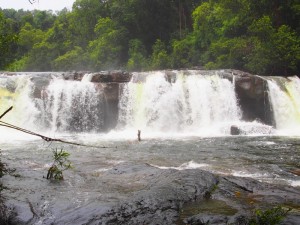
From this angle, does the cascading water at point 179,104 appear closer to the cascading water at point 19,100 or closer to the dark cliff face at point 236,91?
the dark cliff face at point 236,91

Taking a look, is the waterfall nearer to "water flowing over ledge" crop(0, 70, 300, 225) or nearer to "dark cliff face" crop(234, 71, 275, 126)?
"water flowing over ledge" crop(0, 70, 300, 225)

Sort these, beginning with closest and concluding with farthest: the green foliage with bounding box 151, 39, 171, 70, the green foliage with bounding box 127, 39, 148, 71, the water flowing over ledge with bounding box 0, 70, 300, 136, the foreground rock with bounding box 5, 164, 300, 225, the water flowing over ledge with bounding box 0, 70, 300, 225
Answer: the foreground rock with bounding box 5, 164, 300, 225 < the water flowing over ledge with bounding box 0, 70, 300, 225 < the water flowing over ledge with bounding box 0, 70, 300, 136 < the green foliage with bounding box 151, 39, 171, 70 < the green foliage with bounding box 127, 39, 148, 71

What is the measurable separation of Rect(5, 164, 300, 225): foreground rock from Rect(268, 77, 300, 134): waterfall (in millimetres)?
12221

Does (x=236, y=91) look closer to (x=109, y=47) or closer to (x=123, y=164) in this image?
(x=123, y=164)

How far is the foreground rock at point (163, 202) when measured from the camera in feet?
17.6

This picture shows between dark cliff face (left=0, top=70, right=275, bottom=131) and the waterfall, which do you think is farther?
dark cliff face (left=0, top=70, right=275, bottom=131)

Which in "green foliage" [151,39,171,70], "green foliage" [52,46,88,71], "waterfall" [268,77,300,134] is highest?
"green foliage" [52,46,88,71]

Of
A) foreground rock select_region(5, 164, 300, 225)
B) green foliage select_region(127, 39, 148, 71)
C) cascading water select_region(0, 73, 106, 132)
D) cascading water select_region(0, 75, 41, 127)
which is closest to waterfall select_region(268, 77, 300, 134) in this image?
cascading water select_region(0, 73, 106, 132)

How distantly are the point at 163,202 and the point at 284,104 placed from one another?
15.0m

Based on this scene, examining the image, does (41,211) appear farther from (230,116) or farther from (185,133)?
(230,116)

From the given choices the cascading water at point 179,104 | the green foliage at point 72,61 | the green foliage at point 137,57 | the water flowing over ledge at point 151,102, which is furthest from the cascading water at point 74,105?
the green foliage at point 72,61

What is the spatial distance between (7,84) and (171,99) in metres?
9.19

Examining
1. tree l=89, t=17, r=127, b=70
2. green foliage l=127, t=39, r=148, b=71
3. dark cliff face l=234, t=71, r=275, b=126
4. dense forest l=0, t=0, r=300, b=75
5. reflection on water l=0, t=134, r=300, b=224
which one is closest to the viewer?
reflection on water l=0, t=134, r=300, b=224

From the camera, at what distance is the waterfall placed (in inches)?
736
